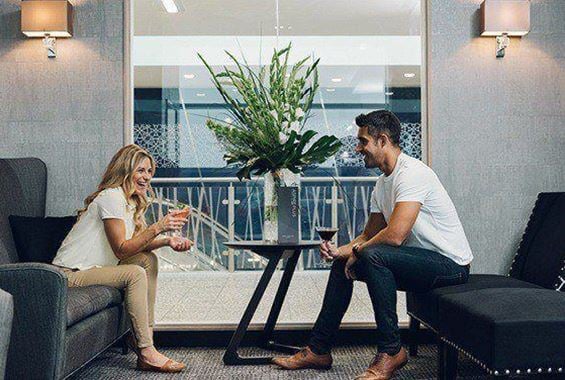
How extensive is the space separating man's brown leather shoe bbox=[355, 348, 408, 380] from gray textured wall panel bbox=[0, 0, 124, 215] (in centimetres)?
186

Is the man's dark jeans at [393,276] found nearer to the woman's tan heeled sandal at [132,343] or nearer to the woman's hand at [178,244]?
the woman's hand at [178,244]

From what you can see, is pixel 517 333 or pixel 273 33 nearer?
pixel 517 333

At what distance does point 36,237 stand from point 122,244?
1.77 feet

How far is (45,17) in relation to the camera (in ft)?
13.8

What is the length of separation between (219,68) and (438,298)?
6.01 feet

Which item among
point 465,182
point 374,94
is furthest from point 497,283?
point 374,94

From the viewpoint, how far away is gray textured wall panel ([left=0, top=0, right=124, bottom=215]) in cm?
434

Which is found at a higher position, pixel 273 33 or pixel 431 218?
pixel 273 33

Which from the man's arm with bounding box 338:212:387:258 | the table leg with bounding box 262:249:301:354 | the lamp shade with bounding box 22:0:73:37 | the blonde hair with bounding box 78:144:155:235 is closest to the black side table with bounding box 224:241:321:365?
the table leg with bounding box 262:249:301:354

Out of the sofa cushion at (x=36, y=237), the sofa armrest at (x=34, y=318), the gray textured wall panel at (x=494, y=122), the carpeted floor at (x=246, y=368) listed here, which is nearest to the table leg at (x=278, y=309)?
the carpeted floor at (x=246, y=368)

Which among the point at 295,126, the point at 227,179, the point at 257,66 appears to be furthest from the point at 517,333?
the point at 257,66

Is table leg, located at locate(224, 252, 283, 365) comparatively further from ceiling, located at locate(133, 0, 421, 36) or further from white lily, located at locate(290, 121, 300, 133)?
ceiling, located at locate(133, 0, 421, 36)

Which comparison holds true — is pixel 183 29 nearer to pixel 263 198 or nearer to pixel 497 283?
pixel 263 198

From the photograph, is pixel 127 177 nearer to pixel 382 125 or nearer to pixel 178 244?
pixel 178 244
